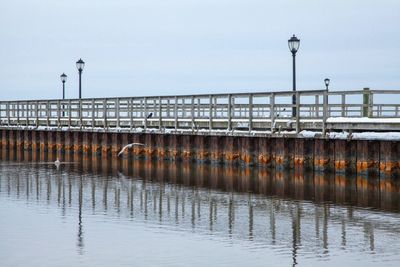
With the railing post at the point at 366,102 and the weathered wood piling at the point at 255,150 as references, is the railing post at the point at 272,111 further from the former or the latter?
the railing post at the point at 366,102

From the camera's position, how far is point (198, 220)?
799 inches

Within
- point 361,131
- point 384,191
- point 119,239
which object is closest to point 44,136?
point 361,131

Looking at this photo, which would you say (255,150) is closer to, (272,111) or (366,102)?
(272,111)

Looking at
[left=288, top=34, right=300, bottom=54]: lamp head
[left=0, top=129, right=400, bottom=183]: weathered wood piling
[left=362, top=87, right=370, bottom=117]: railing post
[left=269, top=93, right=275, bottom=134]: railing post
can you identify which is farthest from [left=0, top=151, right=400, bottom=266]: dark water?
[left=288, top=34, right=300, bottom=54]: lamp head

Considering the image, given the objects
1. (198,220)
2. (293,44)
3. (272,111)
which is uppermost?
(293,44)

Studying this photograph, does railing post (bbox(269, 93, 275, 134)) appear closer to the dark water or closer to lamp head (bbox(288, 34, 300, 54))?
lamp head (bbox(288, 34, 300, 54))

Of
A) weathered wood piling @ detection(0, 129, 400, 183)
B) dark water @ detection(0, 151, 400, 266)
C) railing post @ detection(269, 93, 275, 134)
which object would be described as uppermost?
railing post @ detection(269, 93, 275, 134)

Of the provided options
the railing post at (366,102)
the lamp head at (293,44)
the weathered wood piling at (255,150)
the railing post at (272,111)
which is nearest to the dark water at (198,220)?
the weathered wood piling at (255,150)

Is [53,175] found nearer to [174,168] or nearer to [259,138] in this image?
[174,168]

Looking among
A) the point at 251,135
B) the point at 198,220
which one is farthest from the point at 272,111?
the point at 198,220

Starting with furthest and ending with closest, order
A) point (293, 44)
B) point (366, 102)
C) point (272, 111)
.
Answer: point (272, 111) → point (293, 44) → point (366, 102)

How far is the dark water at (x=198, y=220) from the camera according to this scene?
15.7m

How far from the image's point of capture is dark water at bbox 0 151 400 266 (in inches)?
617

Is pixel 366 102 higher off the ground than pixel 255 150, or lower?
higher
